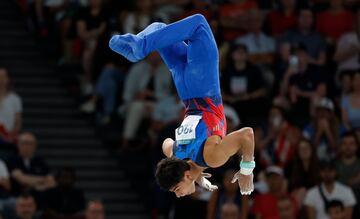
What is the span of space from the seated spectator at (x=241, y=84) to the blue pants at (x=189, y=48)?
17.7 ft

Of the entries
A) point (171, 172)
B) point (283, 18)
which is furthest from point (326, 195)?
point (171, 172)

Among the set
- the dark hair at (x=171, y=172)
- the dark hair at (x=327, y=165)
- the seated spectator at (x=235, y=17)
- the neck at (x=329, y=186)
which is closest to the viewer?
the dark hair at (x=171, y=172)

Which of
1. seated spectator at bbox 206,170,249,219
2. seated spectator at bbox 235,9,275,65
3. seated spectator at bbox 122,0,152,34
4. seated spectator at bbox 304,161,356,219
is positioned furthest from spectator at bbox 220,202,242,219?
seated spectator at bbox 122,0,152,34

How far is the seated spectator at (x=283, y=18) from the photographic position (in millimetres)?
17984

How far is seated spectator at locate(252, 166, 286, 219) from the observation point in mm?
15672

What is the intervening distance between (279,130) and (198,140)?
5456 millimetres

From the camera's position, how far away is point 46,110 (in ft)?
60.2

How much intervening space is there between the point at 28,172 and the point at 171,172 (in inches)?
214

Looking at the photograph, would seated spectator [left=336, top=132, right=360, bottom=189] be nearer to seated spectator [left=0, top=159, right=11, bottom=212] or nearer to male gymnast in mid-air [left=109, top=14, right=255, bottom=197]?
seated spectator [left=0, top=159, right=11, bottom=212]

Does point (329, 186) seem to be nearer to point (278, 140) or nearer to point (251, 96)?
point (278, 140)

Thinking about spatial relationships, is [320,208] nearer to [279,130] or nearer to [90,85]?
[279,130]

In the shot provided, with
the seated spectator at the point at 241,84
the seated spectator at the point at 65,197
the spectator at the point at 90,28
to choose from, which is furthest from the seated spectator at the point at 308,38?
the seated spectator at the point at 65,197

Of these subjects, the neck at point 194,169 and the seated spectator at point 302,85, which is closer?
the neck at point 194,169

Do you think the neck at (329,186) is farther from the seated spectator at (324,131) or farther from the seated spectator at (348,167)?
the seated spectator at (324,131)
